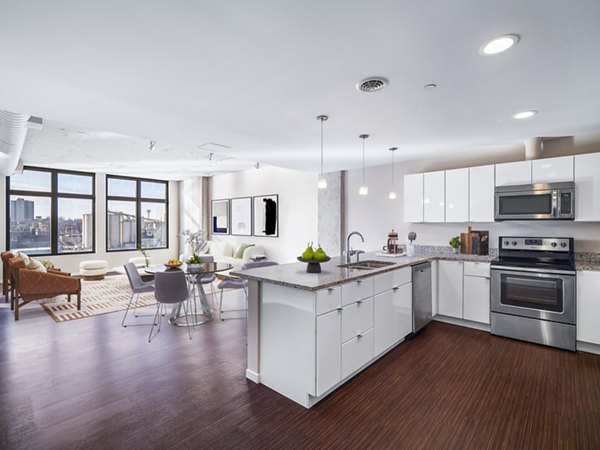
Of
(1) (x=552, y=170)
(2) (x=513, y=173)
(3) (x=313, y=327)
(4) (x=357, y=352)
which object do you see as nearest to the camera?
(3) (x=313, y=327)

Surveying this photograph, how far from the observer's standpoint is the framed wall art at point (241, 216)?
8.14 meters

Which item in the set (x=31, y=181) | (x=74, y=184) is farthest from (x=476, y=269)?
(x=31, y=181)

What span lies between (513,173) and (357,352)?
300 cm

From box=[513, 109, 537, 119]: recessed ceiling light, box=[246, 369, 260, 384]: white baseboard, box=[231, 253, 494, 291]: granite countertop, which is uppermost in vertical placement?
box=[513, 109, 537, 119]: recessed ceiling light

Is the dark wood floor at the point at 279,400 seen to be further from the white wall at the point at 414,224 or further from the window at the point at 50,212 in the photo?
the window at the point at 50,212

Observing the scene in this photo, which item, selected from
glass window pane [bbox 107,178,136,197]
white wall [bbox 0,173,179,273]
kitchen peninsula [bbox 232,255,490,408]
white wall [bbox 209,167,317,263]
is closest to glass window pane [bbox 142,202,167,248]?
white wall [bbox 0,173,179,273]

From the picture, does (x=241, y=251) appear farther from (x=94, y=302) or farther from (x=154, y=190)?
(x=154, y=190)

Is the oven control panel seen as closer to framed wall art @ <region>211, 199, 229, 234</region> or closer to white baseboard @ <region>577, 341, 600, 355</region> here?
white baseboard @ <region>577, 341, 600, 355</region>

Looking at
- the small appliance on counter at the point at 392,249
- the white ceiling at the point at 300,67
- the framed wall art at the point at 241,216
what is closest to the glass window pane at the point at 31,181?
the framed wall art at the point at 241,216

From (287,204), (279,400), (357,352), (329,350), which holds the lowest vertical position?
(279,400)

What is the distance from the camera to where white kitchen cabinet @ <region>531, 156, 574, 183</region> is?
351cm

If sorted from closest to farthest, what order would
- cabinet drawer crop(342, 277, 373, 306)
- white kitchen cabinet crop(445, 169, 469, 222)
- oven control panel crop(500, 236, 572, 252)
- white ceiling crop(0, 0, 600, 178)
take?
1. white ceiling crop(0, 0, 600, 178)
2. cabinet drawer crop(342, 277, 373, 306)
3. oven control panel crop(500, 236, 572, 252)
4. white kitchen cabinet crop(445, 169, 469, 222)

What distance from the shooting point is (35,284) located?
15.2 feet

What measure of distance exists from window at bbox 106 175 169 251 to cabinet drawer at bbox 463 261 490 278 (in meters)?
8.89
